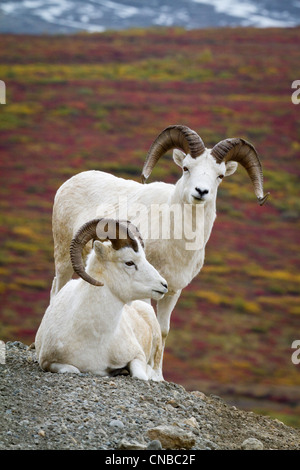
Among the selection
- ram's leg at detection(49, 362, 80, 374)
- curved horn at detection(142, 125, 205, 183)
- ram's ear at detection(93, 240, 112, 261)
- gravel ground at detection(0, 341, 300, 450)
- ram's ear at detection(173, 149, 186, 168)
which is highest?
curved horn at detection(142, 125, 205, 183)

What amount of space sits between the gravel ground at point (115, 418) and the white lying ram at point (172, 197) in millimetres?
2250

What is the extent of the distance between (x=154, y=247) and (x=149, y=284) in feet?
6.73

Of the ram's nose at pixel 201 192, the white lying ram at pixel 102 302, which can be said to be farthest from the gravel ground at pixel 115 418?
the ram's nose at pixel 201 192

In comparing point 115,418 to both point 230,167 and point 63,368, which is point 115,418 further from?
point 230,167

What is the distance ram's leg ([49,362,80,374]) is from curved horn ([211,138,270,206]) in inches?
141

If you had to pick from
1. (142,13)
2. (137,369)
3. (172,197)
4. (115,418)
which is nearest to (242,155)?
(172,197)

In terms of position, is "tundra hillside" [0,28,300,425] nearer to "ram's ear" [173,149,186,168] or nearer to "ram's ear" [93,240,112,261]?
"ram's ear" [173,149,186,168]

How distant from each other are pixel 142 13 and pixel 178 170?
59843 millimetres

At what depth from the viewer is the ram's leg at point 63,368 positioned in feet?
32.4

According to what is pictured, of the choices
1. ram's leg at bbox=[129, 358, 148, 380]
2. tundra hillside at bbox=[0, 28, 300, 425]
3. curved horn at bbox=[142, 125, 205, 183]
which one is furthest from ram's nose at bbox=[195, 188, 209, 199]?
tundra hillside at bbox=[0, 28, 300, 425]

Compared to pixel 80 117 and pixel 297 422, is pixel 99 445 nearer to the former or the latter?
pixel 297 422

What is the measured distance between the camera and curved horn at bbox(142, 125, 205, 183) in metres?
11.5

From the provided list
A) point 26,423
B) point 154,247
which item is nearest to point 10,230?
point 154,247

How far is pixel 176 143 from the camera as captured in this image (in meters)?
12.4
